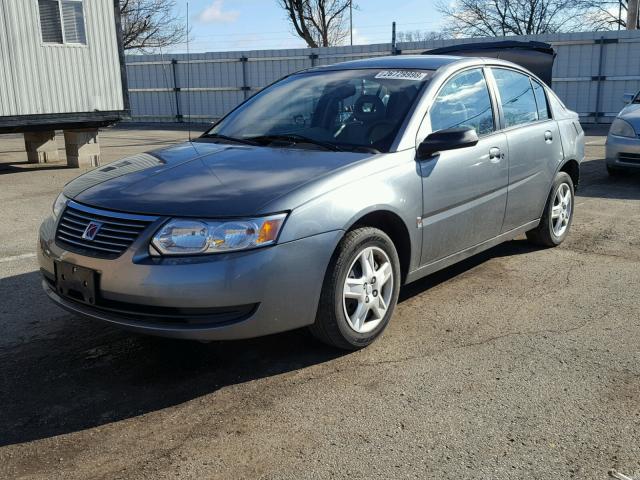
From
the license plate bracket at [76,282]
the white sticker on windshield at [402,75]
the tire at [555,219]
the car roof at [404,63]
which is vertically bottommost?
the tire at [555,219]

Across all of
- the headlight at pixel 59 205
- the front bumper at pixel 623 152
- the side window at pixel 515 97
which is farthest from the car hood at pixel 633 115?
the headlight at pixel 59 205

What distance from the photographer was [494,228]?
16.1 ft

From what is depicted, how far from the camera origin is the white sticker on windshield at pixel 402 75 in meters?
4.50

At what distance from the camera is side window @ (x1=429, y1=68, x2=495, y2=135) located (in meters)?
4.42

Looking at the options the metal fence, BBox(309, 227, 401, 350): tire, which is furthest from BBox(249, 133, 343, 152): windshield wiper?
the metal fence

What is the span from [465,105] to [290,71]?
718 inches

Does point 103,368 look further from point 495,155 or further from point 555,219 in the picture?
point 555,219

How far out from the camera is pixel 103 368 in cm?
364

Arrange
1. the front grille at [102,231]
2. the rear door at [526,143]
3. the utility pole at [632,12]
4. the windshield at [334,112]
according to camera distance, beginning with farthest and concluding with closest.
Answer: the utility pole at [632,12] < the rear door at [526,143] < the windshield at [334,112] < the front grille at [102,231]

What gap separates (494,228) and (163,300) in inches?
107

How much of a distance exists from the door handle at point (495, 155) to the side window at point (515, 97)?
0.36 metres

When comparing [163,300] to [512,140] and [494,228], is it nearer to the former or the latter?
[494,228]

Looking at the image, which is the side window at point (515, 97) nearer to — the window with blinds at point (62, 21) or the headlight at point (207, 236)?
the headlight at point (207, 236)

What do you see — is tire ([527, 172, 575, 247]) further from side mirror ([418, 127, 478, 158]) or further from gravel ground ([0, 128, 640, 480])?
side mirror ([418, 127, 478, 158])
